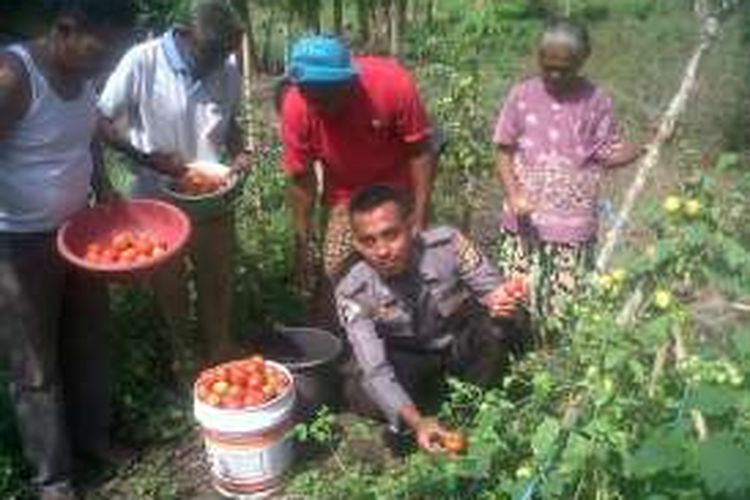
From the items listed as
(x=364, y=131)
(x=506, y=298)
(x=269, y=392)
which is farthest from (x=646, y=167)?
(x=269, y=392)

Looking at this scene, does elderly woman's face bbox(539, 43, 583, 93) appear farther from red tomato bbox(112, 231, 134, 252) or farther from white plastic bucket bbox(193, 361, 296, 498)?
red tomato bbox(112, 231, 134, 252)

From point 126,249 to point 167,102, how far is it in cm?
73

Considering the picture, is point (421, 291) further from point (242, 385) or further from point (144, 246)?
point (144, 246)

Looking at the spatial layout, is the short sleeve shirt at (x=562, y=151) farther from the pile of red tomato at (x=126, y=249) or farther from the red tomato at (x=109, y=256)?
the red tomato at (x=109, y=256)

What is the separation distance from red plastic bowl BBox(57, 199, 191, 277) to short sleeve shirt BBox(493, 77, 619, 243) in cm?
149

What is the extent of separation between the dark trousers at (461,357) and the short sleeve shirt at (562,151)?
48 centimetres

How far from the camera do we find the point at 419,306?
5.31 meters

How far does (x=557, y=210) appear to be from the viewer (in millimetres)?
5625

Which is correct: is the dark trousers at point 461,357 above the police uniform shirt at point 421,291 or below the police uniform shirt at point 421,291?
below

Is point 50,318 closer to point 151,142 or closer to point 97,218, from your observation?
point 97,218

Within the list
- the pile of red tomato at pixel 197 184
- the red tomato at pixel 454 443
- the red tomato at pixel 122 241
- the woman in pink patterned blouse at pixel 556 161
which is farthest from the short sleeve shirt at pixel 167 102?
the red tomato at pixel 454 443

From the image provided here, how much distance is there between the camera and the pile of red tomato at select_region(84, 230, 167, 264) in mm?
4934

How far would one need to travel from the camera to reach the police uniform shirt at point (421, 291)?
5199 millimetres

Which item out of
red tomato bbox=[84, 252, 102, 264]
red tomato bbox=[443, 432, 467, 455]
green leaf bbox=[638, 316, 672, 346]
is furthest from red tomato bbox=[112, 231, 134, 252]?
green leaf bbox=[638, 316, 672, 346]
